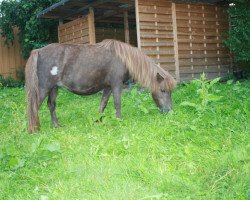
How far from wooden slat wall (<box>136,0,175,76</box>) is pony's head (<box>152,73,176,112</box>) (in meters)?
4.54

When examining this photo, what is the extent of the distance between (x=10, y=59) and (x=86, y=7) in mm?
6334

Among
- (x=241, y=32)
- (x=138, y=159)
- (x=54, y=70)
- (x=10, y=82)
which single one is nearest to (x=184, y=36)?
(x=241, y=32)

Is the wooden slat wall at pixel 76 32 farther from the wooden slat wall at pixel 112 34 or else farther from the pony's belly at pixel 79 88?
the pony's belly at pixel 79 88

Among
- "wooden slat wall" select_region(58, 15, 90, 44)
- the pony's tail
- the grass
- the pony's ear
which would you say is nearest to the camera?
the grass

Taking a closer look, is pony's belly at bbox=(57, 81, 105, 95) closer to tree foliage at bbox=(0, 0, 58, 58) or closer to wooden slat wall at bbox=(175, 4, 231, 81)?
wooden slat wall at bbox=(175, 4, 231, 81)

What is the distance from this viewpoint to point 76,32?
40.5 feet

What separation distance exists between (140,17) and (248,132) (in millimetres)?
6769

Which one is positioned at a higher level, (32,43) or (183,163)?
(32,43)

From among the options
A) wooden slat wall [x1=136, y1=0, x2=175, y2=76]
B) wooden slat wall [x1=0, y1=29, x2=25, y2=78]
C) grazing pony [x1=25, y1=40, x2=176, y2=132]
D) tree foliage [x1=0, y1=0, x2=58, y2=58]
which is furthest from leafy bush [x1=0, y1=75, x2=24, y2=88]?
grazing pony [x1=25, y1=40, x2=176, y2=132]

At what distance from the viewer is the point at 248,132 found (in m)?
4.50

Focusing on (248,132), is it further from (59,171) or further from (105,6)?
(105,6)

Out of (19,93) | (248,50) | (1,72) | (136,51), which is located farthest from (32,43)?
(136,51)

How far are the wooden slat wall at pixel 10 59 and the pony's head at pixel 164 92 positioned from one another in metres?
11.9

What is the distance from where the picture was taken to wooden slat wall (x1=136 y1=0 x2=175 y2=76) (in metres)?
10.6
